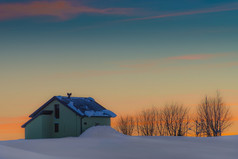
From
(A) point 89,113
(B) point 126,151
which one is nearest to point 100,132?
(A) point 89,113

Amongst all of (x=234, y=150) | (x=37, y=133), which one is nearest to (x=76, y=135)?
(x=37, y=133)

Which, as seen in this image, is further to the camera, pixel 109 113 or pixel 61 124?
pixel 109 113

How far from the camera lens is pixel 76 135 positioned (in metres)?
51.2

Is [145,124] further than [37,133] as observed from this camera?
Yes

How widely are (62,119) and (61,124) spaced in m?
0.80

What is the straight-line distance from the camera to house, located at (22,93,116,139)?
51500mm

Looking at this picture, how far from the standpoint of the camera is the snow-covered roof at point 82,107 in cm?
5203

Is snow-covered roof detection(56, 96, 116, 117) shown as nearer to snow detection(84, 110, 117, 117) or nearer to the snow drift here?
snow detection(84, 110, 117, 117)

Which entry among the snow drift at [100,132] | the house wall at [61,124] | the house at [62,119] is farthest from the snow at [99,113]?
the snow drift at [100,132]

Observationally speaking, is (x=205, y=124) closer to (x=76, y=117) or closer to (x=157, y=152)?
(x=76, y=117)

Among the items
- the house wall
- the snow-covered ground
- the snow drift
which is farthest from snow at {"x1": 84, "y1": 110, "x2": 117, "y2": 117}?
the snow-covered ground

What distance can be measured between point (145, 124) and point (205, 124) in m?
11.7

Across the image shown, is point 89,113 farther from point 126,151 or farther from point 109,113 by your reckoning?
point 126,151

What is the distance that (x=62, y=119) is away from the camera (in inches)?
2067
